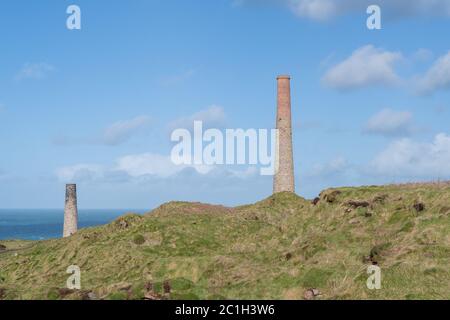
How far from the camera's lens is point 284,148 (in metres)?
57.0

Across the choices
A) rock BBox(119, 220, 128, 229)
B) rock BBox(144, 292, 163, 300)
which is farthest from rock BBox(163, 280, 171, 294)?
rock BBox(119, 220, 128, 229)

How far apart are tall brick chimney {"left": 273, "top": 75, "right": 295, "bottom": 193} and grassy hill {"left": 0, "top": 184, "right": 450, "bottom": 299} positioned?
7.79 m

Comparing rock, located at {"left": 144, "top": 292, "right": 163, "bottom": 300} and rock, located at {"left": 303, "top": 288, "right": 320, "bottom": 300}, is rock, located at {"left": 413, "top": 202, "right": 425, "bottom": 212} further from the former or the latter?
rock, located at {"left": 144, "top": 292, "right": 163, "bottom": 300}

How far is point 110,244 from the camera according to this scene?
4081 centimetres

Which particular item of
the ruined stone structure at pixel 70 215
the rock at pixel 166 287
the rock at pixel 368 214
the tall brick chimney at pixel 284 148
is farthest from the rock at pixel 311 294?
the ruined stone structure at pixel 70 215

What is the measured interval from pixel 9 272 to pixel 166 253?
12.0m

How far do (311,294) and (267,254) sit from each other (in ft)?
30.4

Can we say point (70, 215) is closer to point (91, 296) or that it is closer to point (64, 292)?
point (64, 292)

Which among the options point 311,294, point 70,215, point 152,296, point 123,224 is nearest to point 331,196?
point 311,294

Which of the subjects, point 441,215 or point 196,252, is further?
point 196,252

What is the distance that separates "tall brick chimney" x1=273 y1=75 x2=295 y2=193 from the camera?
5691cm

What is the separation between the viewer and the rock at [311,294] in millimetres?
26578
